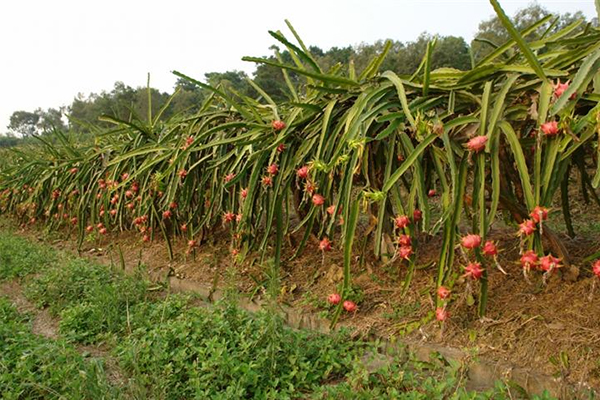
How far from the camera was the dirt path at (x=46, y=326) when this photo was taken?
2041mm

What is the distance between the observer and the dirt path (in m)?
2.04

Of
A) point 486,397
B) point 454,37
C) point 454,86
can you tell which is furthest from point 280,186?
point 454,37

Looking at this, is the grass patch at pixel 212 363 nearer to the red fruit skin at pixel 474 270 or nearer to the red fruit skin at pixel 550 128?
the red fruit skin at pixel 474 270

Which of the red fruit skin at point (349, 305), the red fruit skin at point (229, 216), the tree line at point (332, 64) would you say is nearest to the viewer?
the red fruit skin at point (349, 305)

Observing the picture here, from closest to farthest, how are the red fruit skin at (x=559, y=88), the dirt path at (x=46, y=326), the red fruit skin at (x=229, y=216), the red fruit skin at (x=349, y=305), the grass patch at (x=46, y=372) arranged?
1. the red fruit skin at (x=559, y=88)
2. the grass patch at (x=46, y=372)
3. the dirt path at (x=46, y=326)
4. the red fruit skin at (x=349, y=305)
5. the red fruit skin at (x=229, y=216)

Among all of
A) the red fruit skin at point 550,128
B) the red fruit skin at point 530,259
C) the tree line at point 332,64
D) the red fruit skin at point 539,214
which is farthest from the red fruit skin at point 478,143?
the tree line at point 332,64

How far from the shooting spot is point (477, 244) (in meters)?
1.60

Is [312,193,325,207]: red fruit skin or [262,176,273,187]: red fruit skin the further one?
[262,176,273,187]: red fruit skin

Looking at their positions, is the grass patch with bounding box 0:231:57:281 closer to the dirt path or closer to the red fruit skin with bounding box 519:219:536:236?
the dirt path

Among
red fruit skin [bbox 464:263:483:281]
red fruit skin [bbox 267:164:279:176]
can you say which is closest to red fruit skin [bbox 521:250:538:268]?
red fruit skin [bbox 464:263:483:281]

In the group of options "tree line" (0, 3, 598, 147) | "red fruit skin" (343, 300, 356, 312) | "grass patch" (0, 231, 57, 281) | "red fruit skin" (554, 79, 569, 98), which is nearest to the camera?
"red fruit skin" (554, 79, 569, 98)

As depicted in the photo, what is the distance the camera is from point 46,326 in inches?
108

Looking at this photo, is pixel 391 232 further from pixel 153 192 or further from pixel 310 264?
pixel 153 192

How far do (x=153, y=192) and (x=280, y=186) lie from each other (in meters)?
1.36
